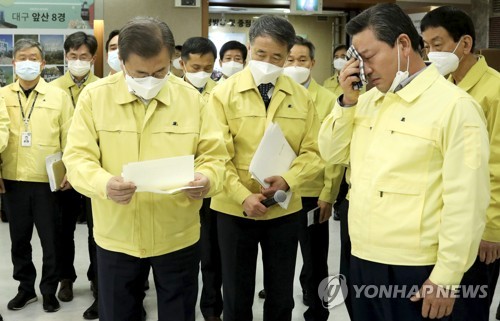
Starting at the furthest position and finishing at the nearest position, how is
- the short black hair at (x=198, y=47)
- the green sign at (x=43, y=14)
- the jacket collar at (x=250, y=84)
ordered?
the green sign at (x=43, y=14)
the short black hair at (x=198, y=47)
the jacket collar at (x=250, y=84)

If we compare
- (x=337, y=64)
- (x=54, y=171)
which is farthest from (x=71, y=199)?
(x=337, y=64)

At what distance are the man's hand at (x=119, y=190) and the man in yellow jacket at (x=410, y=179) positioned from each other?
795 mm

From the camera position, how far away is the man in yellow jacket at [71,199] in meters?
3.98

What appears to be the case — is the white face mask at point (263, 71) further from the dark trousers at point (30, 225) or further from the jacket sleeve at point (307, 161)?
the dark trousers at point (30, 225)

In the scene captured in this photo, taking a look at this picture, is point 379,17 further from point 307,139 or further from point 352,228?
point 307,139

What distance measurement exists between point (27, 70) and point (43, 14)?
10.3ft

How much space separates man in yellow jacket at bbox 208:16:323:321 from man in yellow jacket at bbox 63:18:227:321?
1.51 ft

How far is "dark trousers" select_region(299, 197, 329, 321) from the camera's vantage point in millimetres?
3385

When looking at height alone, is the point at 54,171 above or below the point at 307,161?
below

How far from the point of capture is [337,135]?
7.27ft

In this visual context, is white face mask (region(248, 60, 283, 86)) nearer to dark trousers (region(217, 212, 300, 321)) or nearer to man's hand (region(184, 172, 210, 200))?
dark trousers (region(217, 212, 300, 321))

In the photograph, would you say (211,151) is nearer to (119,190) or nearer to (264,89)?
(119,190)

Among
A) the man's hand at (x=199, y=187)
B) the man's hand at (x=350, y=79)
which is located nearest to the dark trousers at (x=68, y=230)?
the man's hand at (x=199, y=187)

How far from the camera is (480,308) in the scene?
8.52ft
